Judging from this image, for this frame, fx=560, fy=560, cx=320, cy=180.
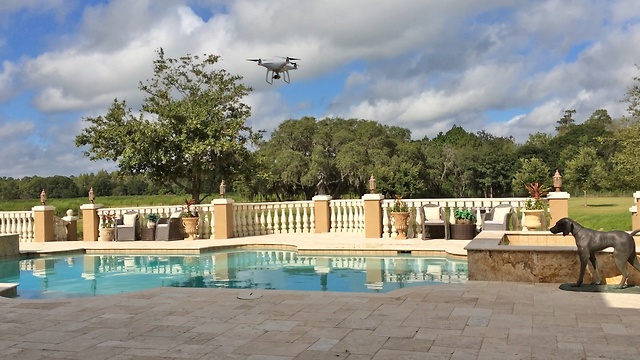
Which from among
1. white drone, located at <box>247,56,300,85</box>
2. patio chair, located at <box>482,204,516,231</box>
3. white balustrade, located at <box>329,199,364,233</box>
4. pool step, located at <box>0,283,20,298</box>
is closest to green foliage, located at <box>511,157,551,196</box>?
white balustrade, located at <box>329,199,364,233</box>

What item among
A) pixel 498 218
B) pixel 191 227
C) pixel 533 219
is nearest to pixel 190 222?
pixel 191 227

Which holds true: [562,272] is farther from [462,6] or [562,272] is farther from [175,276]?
[462,6]

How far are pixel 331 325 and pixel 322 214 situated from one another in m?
9.90

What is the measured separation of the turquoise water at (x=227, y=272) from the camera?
27.7ft

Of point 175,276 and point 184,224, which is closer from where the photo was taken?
point 175,276

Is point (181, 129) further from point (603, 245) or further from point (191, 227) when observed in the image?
point (603, 245)

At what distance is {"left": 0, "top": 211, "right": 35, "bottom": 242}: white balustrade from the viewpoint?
1585 centimetres

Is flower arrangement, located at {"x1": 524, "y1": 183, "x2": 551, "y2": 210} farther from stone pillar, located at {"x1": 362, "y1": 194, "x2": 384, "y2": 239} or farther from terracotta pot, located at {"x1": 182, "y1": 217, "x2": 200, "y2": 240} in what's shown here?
terracotta pot, located at {"x1": 182, "y1": 217, "x2": 200, "y2": 240}

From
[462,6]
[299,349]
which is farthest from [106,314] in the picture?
[462,6]

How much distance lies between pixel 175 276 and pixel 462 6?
8.27 m

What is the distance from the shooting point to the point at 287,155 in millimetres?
40281

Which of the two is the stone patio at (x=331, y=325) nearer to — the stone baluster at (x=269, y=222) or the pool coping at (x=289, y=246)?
the pool coping at (x=289, y=246)


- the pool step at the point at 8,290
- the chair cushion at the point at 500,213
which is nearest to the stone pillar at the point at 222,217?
the chair cushion at the point at 500,213

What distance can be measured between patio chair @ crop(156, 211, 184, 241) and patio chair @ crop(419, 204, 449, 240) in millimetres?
6179
